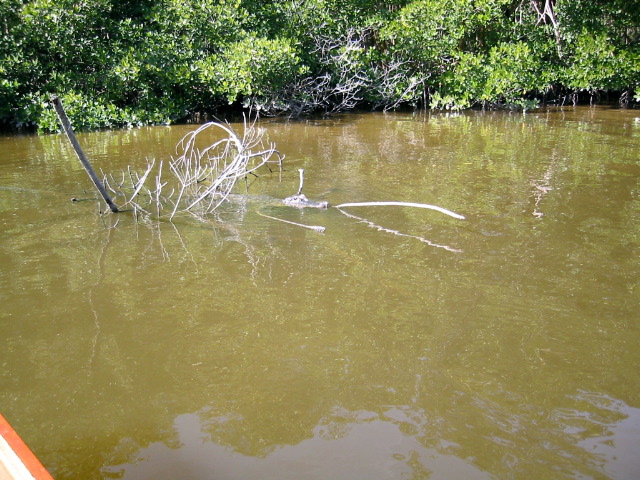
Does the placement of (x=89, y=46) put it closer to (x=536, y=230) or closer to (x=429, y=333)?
(x=536, y=230)

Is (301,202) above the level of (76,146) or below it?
below

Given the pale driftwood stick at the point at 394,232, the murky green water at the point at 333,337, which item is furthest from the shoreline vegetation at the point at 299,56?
the pale driftwood stick at the point at 394,232

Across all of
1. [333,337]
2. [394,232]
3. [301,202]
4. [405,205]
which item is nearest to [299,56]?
[301,202]

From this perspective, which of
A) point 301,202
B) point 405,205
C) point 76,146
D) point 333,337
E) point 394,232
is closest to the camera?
point 333,337

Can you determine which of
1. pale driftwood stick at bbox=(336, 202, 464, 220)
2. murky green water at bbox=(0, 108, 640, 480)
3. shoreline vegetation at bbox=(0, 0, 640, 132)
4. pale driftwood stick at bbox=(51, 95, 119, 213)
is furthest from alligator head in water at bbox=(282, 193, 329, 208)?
shoreline vegetation at bbox=(0, 0, 640, 132)

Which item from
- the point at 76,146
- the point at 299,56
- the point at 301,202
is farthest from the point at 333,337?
the point at 299,56

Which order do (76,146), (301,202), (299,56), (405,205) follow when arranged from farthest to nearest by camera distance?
(299,56) → (301,202) → (405,205) → (76,146)

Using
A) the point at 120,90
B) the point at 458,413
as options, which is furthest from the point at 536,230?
the point at 120,90

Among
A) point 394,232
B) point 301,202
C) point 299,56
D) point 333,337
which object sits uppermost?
point 299,56

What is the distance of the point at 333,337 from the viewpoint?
13.5 feet

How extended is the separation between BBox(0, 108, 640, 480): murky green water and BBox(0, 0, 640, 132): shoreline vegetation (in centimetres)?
644

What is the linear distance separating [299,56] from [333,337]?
11178 mm

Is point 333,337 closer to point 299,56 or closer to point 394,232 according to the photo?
point 394,232

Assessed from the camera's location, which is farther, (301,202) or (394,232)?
(301,202)
